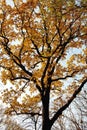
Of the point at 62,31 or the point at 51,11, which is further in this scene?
the point at 62,31

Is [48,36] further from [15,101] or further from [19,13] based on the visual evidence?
[15,101]

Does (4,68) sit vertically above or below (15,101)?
above

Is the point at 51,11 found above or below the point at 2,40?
above

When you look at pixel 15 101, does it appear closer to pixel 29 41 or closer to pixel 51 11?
pixel 29 41

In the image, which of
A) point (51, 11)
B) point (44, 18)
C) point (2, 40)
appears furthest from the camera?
point (2, 40)

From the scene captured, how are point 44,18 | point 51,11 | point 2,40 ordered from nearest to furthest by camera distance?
point 51,11
point 44,18
point 2,40

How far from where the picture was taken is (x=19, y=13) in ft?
56.4

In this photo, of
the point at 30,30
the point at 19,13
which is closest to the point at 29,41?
the point at 30,30

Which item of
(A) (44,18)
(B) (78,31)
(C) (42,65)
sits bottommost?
(C) (42,65)

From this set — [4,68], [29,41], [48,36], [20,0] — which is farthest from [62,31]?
[4,68]

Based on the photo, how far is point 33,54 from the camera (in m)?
17.9

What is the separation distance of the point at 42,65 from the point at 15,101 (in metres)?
2.75

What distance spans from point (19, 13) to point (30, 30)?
3.92 feet

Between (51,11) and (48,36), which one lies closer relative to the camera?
(51,11)
